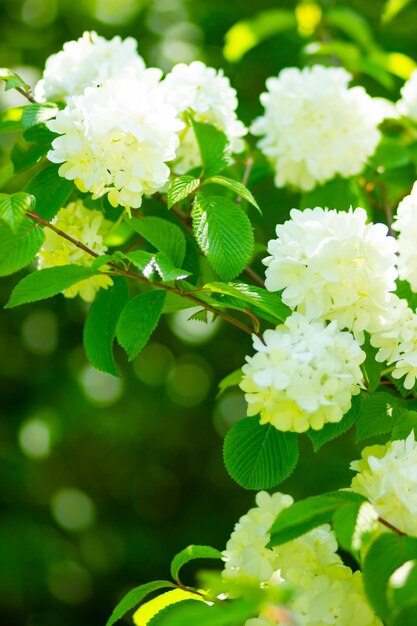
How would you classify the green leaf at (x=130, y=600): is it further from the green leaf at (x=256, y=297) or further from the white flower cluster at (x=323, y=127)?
the white flower cluster at (x=323, y=127)

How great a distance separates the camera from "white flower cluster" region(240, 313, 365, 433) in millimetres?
1157

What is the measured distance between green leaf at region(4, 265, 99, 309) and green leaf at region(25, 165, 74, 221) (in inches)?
5.7

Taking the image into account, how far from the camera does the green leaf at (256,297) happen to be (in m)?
1.26

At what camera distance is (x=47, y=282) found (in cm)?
133

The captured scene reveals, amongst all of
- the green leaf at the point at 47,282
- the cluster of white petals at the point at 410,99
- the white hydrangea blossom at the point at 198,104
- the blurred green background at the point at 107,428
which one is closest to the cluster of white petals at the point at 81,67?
the white hydrangea blossom at the point at 198,104

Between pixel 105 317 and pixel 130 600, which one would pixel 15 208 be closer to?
pixel 105 317

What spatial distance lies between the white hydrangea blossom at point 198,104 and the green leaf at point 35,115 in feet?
0.74

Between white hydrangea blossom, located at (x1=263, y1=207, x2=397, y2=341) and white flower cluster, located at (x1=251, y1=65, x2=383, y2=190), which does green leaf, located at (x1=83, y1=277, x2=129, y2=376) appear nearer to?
white hydrangea blossom, located at (x1=263, y1=207, x2=397, y2=341)

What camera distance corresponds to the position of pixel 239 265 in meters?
1.37

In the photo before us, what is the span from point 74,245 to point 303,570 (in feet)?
2.10

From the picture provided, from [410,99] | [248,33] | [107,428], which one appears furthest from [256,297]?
Result: [107,428]

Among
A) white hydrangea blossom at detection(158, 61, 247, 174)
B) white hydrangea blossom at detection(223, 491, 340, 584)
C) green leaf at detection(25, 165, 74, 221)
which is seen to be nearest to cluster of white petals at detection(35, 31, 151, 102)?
white hydrangea blossom at detection(158, 61, 247, 174)

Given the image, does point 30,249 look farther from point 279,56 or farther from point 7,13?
point 7,13

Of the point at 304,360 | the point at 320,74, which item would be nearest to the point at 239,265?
the point at 304,360
